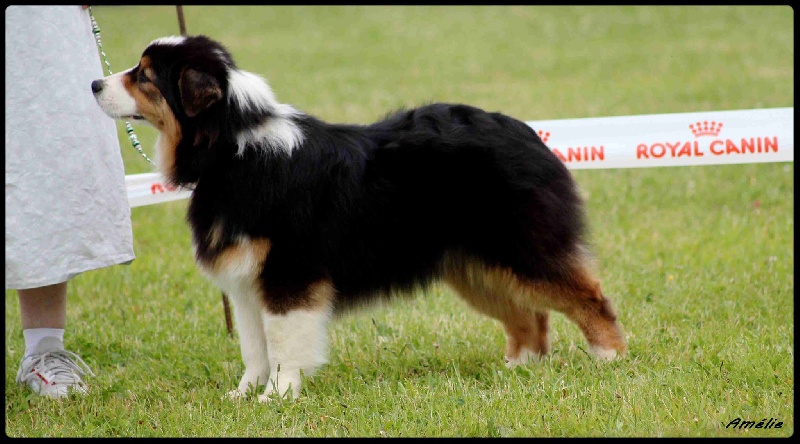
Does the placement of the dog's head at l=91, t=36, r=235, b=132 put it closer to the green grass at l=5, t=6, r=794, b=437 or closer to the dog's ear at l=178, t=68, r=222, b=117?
the dog's ear at l=178, t=68, r=222, b=117

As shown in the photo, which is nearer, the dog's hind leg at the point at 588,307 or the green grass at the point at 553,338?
the green grass at the point at 553,338

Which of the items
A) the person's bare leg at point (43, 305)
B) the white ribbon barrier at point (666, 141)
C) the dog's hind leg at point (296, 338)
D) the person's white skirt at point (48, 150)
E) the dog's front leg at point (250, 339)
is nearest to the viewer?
the dog's hind leg at point (296, 338)

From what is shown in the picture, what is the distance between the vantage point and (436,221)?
421 centimetres

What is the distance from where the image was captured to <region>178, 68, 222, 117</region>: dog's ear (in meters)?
3.88

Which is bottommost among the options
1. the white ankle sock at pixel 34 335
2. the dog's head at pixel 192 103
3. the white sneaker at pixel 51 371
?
the white sneaker at pixel 51 371

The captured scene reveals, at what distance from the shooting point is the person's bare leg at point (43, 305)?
4.80 meters

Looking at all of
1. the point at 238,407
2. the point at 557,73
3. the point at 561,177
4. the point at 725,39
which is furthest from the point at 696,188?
the point at 725,39

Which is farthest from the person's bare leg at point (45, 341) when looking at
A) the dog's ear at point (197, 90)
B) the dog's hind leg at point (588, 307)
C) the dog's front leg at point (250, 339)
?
the dog's hind leg at point (588, 307)

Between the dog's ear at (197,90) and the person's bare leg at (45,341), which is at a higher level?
the dog's ear at (197,90)

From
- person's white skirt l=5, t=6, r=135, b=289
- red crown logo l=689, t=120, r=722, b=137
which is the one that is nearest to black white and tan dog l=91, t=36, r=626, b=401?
person's white skirt l=5, t=6, r=135, b=289

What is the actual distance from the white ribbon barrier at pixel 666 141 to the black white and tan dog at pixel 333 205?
144 centimetres

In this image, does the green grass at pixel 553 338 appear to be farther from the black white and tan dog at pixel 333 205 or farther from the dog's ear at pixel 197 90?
the dog's ear at pixel 197 90

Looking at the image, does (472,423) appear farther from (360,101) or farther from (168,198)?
(360,101)

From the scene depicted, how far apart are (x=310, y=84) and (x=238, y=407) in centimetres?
1111
